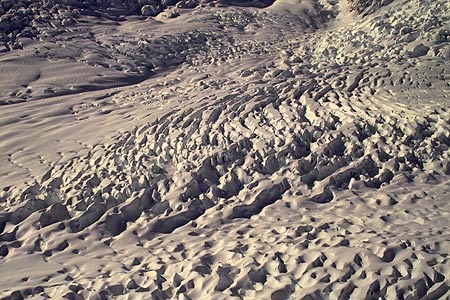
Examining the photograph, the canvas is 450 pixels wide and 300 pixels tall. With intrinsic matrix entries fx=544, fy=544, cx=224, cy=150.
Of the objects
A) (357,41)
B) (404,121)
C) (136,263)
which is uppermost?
(357,41)

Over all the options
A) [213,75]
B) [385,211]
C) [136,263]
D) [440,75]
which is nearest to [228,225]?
[136,263]

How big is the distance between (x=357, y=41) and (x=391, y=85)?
317cm

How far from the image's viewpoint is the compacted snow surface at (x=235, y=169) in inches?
183

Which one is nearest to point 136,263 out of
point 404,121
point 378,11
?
point 404,121

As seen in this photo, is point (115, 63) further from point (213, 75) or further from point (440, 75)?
point (440, 75)

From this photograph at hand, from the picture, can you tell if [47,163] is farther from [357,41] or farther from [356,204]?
[357,41]

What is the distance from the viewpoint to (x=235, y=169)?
21.7 feet

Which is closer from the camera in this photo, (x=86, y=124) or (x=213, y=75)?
(x=86, y=124)

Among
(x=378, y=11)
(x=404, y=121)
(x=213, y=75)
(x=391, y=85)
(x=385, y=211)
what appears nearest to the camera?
(x=385, y=211)

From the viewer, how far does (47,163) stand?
7.84 metres

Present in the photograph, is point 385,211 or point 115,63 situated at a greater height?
point 115,63

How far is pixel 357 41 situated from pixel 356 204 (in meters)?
6.39

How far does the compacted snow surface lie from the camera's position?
464 cm

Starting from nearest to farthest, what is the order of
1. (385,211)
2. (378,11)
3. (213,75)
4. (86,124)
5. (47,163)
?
1. (385,211)
2. (47,163)
3. (86,124)
4. (213,75)
5. (378,11)
